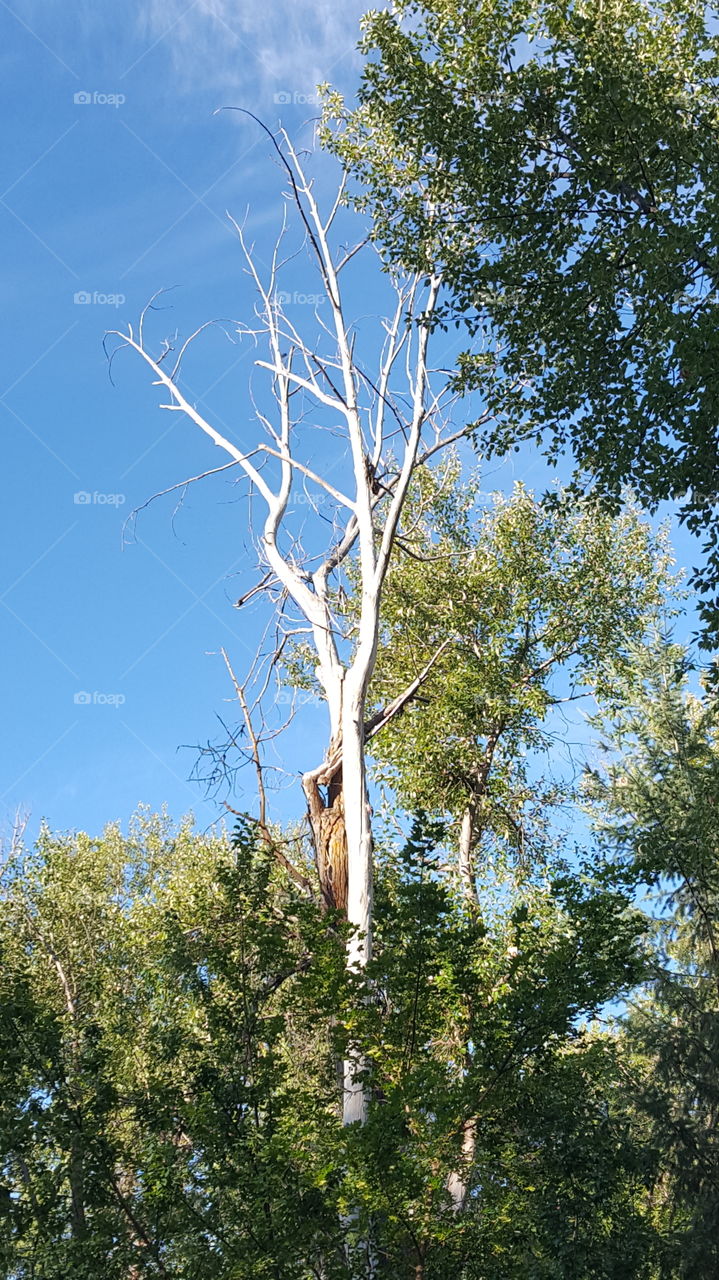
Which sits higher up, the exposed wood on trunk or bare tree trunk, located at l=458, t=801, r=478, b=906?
bare tree trunk, located at l=458, t=801, r=478, b=906

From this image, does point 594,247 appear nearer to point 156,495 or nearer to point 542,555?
point 156,495

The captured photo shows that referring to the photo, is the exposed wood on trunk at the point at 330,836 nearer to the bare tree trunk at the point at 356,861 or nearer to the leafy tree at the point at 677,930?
the bare tree trunk at the point at 356,861

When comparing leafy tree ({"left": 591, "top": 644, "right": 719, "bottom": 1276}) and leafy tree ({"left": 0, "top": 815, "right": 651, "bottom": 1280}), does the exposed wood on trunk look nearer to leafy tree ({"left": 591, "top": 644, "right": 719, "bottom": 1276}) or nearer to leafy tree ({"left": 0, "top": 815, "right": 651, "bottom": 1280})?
leafy tree ({"left": 0, "top": 815, "right": 651, "bottom": 1280})

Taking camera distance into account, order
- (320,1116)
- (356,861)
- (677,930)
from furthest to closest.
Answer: (677,930), (356,861), (320,1116)

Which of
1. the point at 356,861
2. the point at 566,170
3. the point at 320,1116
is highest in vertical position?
the point at 566,170

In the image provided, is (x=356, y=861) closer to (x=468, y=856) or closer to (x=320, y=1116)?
(x=320, y=1116)

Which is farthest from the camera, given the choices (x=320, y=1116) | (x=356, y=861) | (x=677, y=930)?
(x=677, y=930)

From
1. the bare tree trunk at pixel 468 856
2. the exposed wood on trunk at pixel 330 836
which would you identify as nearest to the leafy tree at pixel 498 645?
the bare tree trunk at pixel 468 856

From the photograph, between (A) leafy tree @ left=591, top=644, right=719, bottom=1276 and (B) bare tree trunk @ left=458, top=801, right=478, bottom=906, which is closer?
(A) leafy tree @ left=591, top=644, right=719, bottom=1276

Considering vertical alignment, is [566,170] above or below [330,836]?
above

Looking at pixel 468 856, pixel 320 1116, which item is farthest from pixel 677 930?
pixel 320 1116

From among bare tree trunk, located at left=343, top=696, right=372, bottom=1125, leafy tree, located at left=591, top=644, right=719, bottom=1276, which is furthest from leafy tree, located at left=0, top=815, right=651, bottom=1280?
leafy tree, located at left=591, top=644, right=719, bottom=1276

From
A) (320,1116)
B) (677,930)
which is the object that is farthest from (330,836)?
(677,930)

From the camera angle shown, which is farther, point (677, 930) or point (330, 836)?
point (677, 930)
